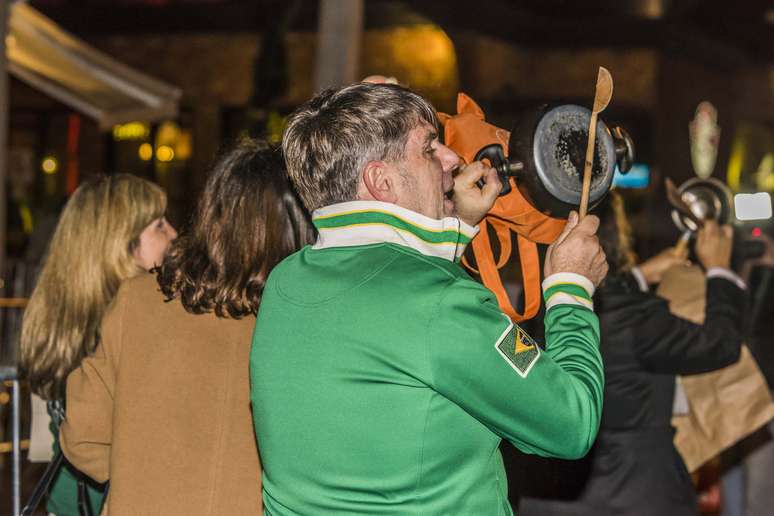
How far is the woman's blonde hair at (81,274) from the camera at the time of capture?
349 cm

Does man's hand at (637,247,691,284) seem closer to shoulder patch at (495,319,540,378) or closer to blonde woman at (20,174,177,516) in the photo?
blonde woman at (20,174,177,516)

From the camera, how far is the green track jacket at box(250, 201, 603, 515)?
1.98 m

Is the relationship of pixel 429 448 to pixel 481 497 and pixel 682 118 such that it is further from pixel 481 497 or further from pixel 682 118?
pixel 682 118

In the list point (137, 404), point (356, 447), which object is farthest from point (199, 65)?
point (356, 447)

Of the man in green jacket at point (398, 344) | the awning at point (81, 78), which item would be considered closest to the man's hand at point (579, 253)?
the man in green jacket at point (398, 344)

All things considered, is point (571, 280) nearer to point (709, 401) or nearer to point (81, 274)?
point (81, 274)

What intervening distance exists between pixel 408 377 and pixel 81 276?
1805 mm

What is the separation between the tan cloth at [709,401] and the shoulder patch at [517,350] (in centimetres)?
290

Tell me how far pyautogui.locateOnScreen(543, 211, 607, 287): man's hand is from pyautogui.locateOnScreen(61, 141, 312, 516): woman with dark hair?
0.78 meters

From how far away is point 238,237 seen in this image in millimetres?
2785

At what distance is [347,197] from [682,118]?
42.3 feet

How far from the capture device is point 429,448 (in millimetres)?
2014

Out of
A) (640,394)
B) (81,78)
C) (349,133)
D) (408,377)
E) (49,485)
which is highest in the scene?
(81,78)

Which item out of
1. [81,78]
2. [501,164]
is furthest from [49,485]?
[81,78]
